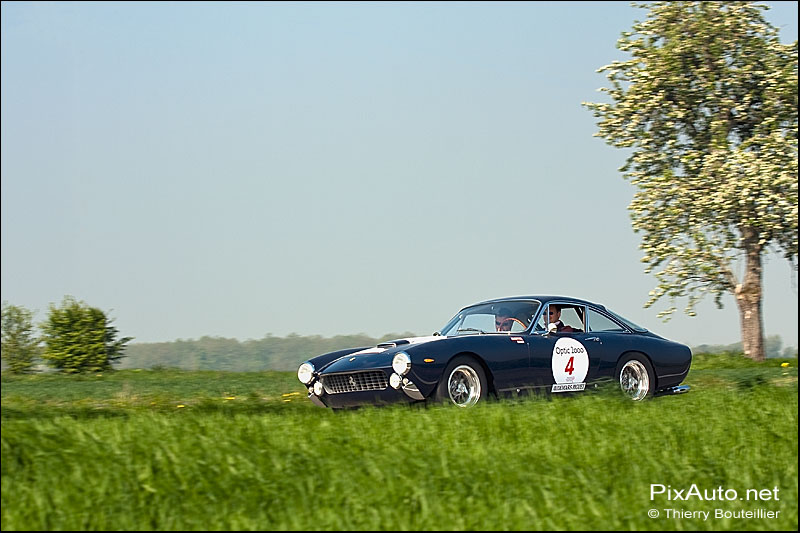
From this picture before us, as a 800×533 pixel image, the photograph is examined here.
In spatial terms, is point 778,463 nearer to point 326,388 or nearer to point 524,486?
point 524,486

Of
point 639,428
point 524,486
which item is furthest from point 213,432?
point 639,428

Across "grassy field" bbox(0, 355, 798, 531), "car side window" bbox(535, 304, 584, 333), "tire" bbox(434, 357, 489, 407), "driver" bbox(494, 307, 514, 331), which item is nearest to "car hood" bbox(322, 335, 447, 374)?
"tire" bbox(434, 357, 489, 407)

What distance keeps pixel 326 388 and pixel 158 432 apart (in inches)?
152

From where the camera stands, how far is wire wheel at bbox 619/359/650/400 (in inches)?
535

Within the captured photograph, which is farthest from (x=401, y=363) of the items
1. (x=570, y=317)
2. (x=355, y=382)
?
(x=570, y=317)

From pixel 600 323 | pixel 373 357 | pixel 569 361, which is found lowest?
pixel 569 361

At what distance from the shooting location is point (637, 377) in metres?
13.8

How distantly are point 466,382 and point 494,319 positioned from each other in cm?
159

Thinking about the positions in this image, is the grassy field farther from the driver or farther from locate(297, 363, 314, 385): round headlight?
the driver

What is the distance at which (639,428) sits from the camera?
10141mm

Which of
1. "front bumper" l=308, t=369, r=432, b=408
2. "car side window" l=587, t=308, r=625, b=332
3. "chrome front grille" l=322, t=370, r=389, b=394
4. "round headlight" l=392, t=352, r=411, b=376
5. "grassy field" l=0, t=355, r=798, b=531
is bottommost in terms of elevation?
Answer: "grassy field" l=0, t=355, r=798, b=531

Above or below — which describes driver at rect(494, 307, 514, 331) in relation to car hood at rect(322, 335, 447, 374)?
above

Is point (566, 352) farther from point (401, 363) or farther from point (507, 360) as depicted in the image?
point (401, 363)

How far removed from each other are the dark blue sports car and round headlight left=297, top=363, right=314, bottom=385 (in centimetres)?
1
